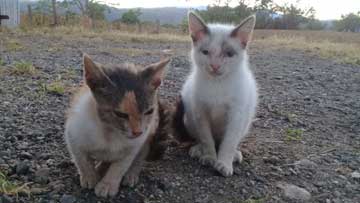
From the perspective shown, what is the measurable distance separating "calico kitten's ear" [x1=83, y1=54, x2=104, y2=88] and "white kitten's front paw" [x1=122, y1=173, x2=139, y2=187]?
26.5 inches

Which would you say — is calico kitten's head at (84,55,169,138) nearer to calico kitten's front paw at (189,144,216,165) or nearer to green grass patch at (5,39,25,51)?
calico kitten's front paw at (189,144,216,165)

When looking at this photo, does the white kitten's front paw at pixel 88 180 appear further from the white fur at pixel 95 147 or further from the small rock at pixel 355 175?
the small rock at pixel 355 175

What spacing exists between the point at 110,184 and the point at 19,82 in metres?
2.70

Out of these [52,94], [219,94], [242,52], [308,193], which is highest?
[242,52]

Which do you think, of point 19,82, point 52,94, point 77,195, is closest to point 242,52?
point 77,195

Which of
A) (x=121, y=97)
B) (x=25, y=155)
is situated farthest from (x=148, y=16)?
(x=121, y=97)

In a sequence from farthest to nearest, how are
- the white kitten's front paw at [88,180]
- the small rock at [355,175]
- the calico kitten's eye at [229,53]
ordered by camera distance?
the calico kitten's eye at [229,53] < the small rock at [355,175] < the white kitten's front paw at [88,180]

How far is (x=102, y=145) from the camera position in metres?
2.33

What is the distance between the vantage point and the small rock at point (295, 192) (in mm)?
2576

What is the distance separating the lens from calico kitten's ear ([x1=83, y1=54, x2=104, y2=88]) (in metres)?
2.16

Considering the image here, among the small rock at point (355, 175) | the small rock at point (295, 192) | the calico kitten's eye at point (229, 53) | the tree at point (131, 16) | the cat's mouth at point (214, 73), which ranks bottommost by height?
the small rock at point (295, 192)

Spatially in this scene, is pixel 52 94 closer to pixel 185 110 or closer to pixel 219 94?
pixel 185 110

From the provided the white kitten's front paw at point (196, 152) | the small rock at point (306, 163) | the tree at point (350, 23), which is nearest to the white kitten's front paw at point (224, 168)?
the white kitten's front paw at point (196, 152)

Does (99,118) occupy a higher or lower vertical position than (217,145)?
higher
